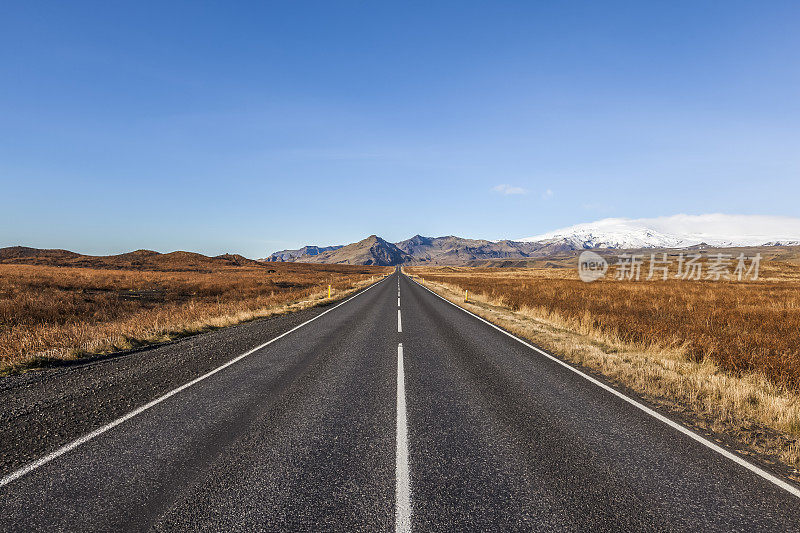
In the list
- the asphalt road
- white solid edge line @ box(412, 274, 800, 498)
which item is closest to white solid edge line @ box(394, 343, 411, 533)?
the asphalt road

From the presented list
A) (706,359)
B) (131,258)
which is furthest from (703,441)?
(131,258)

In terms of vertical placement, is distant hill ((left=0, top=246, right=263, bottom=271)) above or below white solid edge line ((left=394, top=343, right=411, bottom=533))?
above

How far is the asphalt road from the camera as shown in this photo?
3.02 metres

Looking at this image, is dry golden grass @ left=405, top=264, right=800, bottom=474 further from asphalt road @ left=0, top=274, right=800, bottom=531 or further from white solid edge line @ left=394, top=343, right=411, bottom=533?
white solid edge line @ left=394, top=343, right=411, bottom=533

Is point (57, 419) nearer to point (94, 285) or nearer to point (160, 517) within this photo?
point (160, 517)

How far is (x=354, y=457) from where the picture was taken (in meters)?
3.98

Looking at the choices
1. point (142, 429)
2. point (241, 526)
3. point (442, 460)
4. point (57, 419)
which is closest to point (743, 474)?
Result: point (442, 460)

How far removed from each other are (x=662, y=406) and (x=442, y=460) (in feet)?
14.0

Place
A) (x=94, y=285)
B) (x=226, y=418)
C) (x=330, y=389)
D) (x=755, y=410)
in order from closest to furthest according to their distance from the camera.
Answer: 1. (x=226, y=418)
2. (x=755, y=410)
3. (x=330, y=389)
4. (x=94, y=285)

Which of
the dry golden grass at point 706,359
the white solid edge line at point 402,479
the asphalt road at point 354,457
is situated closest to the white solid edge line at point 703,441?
the asphalt road at point 354,457

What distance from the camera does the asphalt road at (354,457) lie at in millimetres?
3020

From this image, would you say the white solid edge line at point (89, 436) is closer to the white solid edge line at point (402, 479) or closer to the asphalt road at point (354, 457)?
the asphalt road at point (354, 457)

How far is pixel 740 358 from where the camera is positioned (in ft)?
26.5

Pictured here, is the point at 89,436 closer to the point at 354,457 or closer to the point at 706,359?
the point at 354,457
